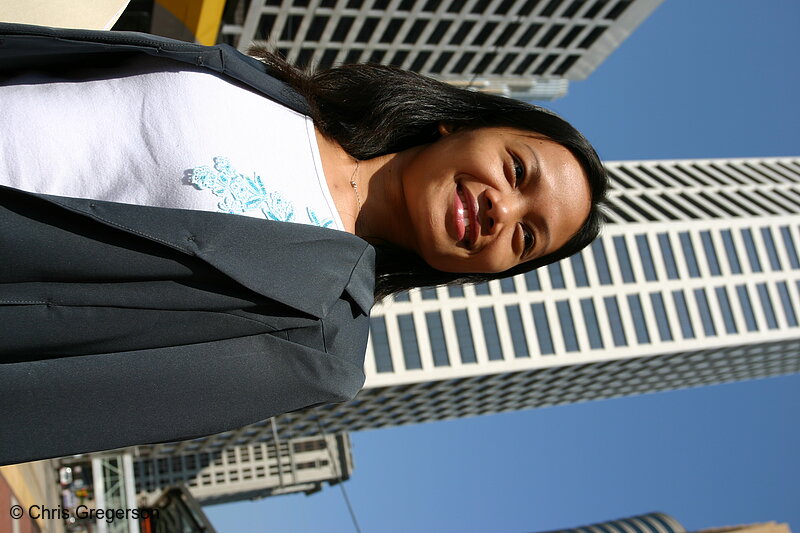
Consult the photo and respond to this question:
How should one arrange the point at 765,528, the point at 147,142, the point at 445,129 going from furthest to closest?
1. the point at 765,528
2. the point at 445,129
3. the point at 147,142

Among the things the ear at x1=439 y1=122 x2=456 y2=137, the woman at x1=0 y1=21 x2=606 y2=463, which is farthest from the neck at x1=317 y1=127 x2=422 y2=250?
the ear at x1=439 y1=122 x2=456 y2=137

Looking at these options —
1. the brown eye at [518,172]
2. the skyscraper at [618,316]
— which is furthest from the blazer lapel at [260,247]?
the skyscraper at [618,316]

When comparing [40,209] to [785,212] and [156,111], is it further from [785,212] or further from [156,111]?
[785,212]

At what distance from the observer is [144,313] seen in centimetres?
287

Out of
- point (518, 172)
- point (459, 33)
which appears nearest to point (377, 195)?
point (518, 172)

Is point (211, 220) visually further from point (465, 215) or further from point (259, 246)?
point (465, 215)

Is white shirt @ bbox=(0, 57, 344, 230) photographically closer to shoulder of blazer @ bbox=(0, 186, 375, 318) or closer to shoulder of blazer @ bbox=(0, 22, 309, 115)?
shoulder of blazer @ bbox=(0, 22, 309, 115)

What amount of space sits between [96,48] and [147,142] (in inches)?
16.5

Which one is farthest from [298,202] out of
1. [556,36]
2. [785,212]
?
[785,212]

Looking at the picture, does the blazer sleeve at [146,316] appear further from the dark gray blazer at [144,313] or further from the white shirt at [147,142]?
the white shirt at [147,142]

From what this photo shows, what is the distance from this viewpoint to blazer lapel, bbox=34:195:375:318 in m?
2.77

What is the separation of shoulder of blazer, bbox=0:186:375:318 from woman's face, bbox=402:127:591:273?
0.52 metres

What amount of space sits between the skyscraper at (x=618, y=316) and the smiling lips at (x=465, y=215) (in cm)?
5139

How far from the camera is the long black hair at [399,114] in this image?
395 centimetres
